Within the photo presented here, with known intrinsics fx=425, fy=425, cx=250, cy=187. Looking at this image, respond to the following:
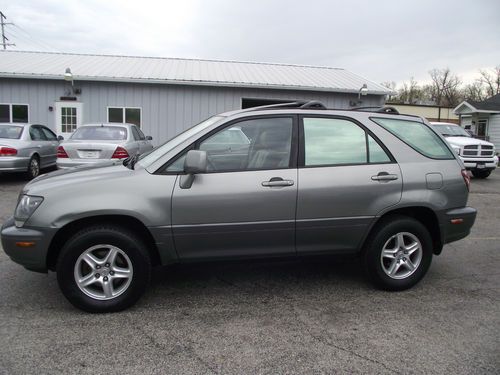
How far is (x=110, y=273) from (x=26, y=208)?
0.87 meters

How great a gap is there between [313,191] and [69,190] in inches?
81.6

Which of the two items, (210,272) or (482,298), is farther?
(210,272)

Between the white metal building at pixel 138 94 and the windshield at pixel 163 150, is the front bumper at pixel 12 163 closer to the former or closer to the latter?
the white metal building at pixel 138 94

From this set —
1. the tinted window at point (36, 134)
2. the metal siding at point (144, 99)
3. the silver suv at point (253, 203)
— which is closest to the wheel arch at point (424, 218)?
the silver suv at point (253, 203)

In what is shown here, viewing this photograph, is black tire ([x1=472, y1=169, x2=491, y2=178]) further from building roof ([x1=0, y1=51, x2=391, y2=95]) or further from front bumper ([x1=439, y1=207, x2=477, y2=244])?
front bumper ([x1=439, y1=207, x2=477, y2=244])

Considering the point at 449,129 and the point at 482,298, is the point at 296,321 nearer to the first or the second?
the point at 482,298

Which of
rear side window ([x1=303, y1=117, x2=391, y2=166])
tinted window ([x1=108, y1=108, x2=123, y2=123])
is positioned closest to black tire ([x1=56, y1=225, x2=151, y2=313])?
rear side window ([x1=303, y1=117, x2=391, y2=166])

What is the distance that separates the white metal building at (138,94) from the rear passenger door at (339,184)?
1295 centimetres

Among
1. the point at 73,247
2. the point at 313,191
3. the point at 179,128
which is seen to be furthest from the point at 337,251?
the point at 179,128

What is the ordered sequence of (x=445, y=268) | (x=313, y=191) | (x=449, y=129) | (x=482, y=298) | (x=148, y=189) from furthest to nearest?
(x=449, y=129), (x=445, y=268), (x=482, y=298), (x=313, y=191), (x=148, y=189)

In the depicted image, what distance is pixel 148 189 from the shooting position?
3545mm

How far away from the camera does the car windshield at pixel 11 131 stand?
10656mm

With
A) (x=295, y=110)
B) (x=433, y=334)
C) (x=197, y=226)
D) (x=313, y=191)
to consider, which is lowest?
(x=433, y=334)

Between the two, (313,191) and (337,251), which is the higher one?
(313,191)
